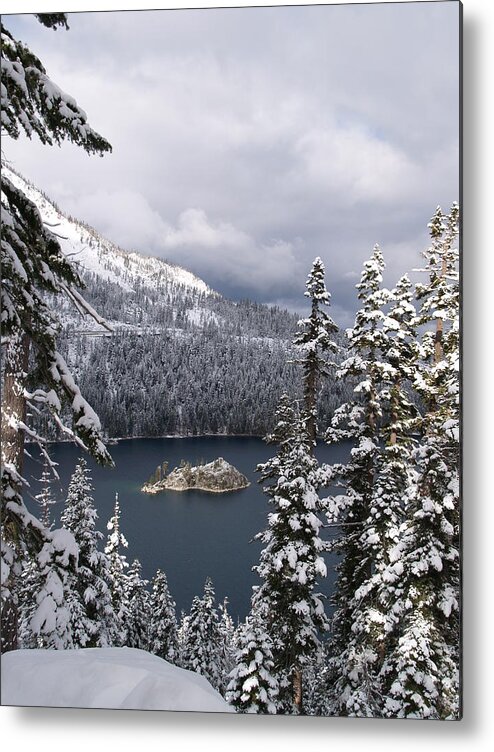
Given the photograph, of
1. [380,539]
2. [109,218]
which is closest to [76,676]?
[380,539]

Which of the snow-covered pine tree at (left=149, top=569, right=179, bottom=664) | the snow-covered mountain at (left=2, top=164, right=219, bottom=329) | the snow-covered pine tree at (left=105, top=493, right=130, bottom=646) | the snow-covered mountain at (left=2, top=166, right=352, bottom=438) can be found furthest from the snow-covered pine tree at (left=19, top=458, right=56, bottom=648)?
the snow-covered mountain at (left=2, top=164, right=219, bottom=329)

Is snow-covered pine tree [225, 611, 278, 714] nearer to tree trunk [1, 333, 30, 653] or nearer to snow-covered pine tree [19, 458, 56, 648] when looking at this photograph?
snow-covered pine tree [19, 458, 56, 648]

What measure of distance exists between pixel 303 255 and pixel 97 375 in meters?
2.07

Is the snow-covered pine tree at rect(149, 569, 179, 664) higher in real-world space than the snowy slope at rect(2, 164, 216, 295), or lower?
lower

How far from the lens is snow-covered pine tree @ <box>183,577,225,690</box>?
4.51m

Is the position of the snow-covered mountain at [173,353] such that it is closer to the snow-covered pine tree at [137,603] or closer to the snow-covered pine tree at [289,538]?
the snow-covered pine tree at [289,538]

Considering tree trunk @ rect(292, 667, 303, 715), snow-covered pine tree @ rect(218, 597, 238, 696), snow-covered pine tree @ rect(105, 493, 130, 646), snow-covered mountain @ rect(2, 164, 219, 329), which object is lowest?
tree trunk @ rect(292, 667, 303, 715)

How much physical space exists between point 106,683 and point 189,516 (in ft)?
4.60

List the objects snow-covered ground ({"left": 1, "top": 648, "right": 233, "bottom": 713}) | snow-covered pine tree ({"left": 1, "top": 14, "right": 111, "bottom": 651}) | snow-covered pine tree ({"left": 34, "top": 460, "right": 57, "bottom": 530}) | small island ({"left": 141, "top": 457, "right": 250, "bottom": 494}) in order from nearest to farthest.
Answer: snow-covered pine tree ({"left": 1, "top": 14, "right": 111, "bottom": 651})
snow-covered ground ({"left": 1, "top": 648, "right": 233, "bottom": 713})
snow-covered pine tree ({"left": 34, "top": 460, "right": 57, "bottom": 530})
small island ({"left": 141, "top": 457, "right": 250, "bottom": 494})

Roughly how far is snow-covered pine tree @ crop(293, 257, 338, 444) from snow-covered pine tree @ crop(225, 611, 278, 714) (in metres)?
1.69

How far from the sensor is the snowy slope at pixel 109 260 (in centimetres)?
424

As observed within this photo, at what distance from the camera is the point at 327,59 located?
444 cm

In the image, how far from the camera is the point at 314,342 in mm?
4801

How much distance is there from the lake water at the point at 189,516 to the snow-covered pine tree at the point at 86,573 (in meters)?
0.08
